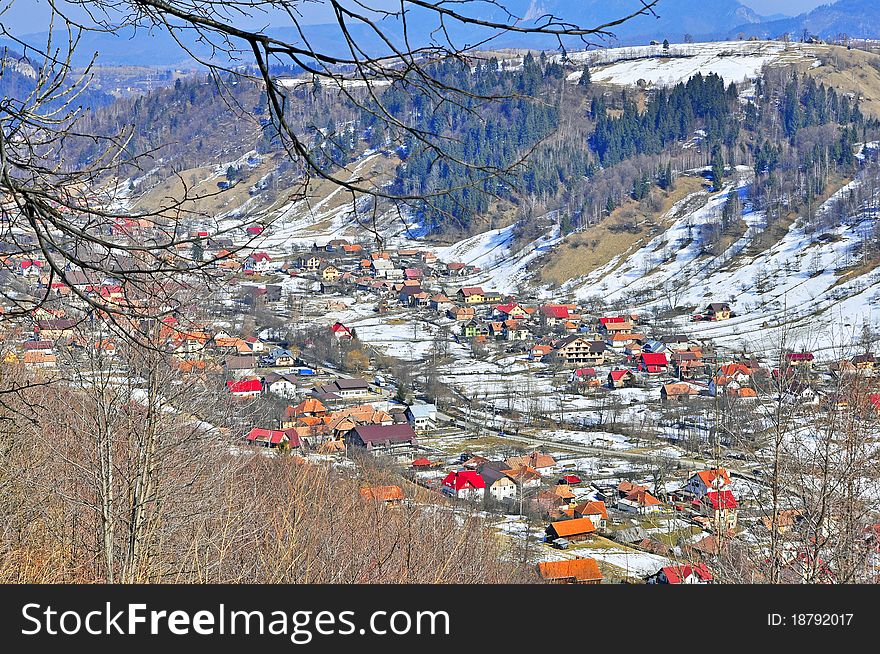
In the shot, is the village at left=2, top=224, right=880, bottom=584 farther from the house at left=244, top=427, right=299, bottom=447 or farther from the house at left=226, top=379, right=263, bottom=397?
the house at left=226, top=379, right=263, bottom=397

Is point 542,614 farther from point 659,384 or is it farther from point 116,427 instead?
point 659,384

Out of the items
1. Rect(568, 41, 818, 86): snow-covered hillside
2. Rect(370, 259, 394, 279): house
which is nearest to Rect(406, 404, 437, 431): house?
Rect(370, 259, 394, 279): house

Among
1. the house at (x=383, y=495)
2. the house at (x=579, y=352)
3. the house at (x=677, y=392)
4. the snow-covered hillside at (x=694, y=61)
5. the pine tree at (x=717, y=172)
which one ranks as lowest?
the house at (x=677, y=392)

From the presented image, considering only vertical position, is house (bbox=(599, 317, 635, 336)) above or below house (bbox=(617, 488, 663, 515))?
above

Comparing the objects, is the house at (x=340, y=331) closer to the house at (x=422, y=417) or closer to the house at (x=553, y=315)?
the house at (x=553, y=315)

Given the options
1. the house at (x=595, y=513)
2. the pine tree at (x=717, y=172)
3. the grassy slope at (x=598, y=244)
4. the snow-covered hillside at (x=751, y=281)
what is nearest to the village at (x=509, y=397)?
the house at (x=595, y=513)

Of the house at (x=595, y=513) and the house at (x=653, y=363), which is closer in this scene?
the house at (x=595, y=513)

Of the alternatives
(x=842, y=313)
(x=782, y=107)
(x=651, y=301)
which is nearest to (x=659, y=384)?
(x=842, y=313)
